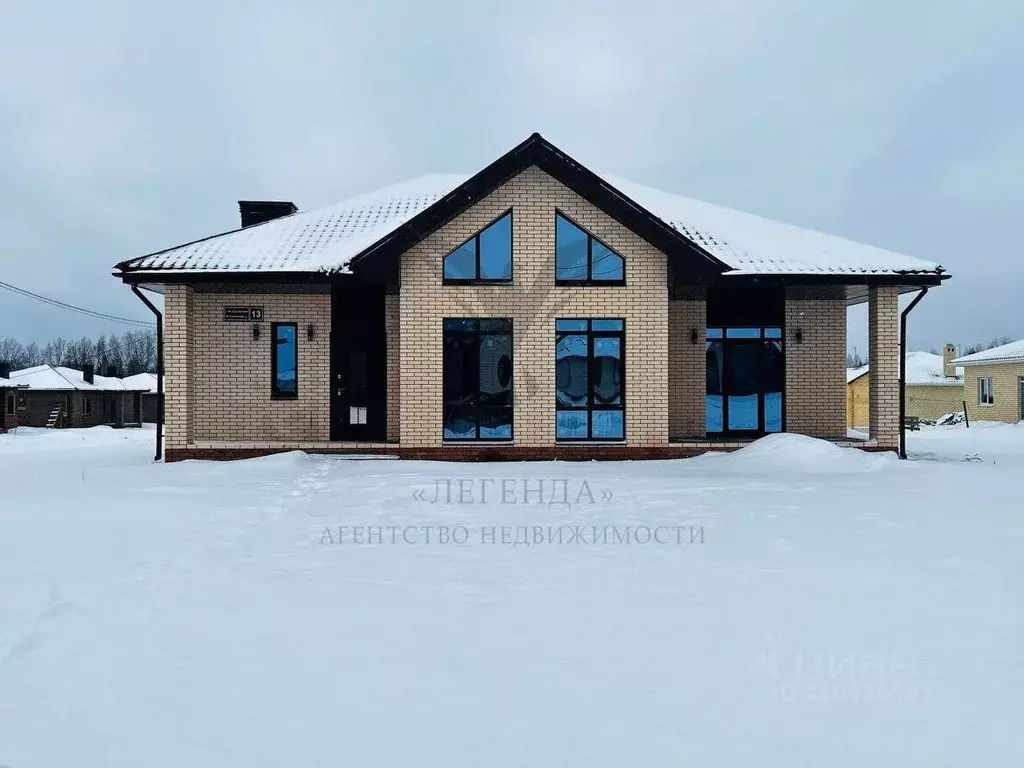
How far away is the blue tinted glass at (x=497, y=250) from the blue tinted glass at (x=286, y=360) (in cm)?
406

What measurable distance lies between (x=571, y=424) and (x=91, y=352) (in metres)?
111

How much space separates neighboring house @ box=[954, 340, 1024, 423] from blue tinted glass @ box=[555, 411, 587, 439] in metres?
29.9

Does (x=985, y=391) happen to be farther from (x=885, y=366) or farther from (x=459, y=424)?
(x=459, y=424)

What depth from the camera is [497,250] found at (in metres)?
11.7

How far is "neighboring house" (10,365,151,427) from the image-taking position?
3744 centimetres

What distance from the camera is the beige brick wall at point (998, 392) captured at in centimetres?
3177

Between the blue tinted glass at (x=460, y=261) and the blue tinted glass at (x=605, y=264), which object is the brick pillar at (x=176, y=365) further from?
the blue tinted glass at (x=605, y=264)

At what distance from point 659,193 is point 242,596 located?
45.5ft

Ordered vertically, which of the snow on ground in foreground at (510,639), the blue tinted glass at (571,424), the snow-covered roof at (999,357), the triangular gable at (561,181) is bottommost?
the snow on ground in foreground at (510,639)

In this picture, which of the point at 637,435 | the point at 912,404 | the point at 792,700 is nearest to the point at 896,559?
the point at 792,700

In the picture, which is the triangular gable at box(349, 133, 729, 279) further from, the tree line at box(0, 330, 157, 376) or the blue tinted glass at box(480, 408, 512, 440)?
the tree line at box(0, 330, 157, 376)

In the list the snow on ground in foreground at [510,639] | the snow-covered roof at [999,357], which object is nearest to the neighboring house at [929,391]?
the snow-covered roof at [999,357]

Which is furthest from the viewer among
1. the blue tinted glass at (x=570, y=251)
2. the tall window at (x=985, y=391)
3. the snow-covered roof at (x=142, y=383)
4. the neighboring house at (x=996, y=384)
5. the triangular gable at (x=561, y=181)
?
the snow-covered roof at (x=142, y=383)

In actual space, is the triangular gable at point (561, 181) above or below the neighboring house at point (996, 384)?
above
